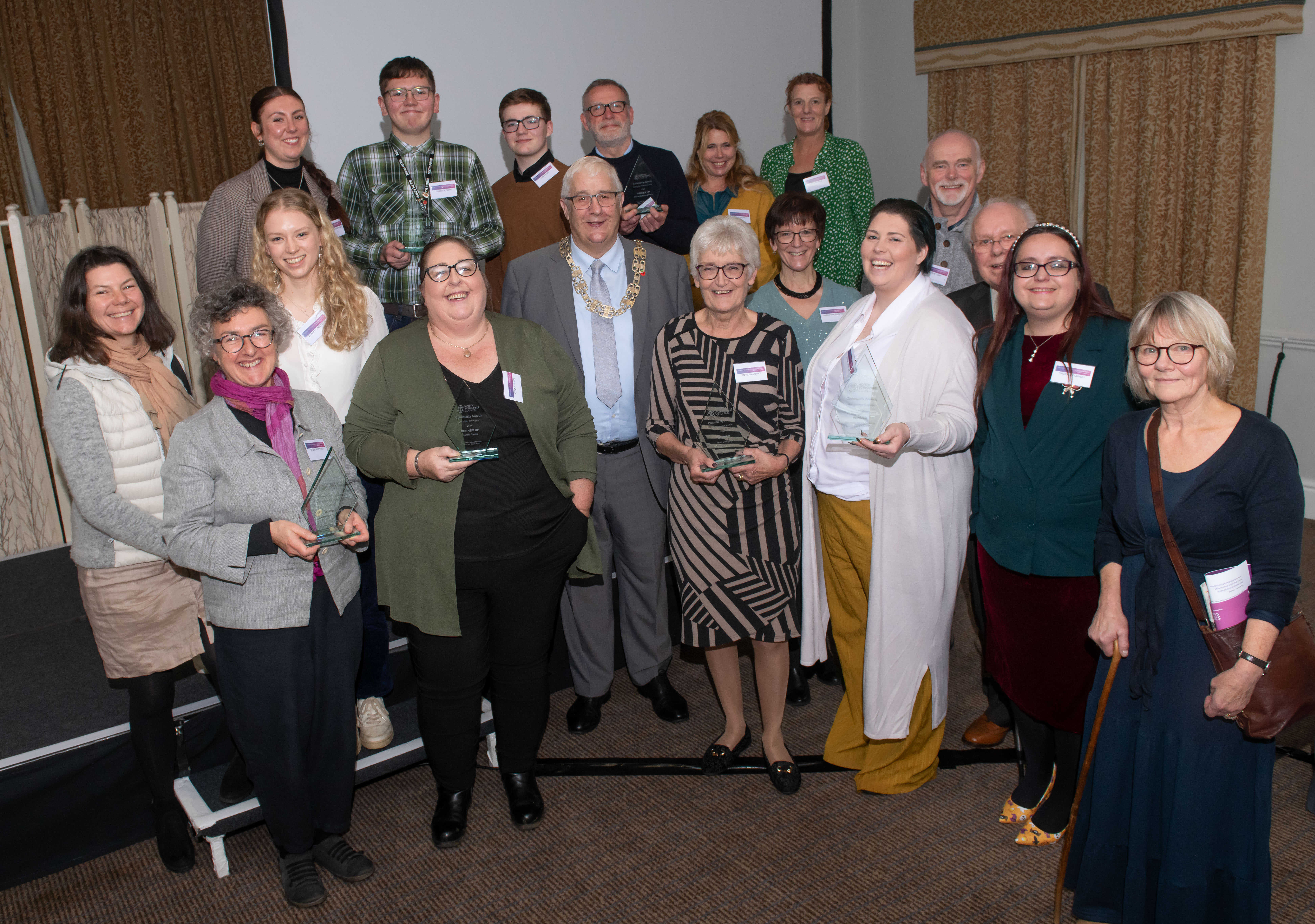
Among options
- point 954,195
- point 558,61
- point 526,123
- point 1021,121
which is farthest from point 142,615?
point 1021,121

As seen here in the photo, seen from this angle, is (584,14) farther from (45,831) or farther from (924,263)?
(45,831)

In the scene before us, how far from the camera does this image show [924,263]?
2514mm

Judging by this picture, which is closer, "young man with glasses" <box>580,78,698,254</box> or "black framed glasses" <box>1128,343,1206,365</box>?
"black framed glasses" <box>1128,343,1206,365</box>

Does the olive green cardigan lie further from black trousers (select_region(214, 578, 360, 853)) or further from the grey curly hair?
the grey curly hair

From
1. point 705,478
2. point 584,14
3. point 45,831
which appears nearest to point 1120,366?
point 705,478

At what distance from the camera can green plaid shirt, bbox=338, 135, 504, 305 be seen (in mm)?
3287

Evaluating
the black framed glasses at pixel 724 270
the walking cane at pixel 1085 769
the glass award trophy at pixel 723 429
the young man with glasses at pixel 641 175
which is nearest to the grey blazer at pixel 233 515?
the glass award trophy at pixel 723 429

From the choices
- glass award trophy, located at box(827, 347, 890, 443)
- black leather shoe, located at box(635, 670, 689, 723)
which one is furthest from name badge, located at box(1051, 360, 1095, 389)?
black leather shoe, located at box(635, 670, 689, 723)

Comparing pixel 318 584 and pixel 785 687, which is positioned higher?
pixel 318 584

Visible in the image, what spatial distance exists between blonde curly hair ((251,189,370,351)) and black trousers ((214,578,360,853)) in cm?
78

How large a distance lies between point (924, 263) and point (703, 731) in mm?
1706

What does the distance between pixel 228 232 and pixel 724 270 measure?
163 centimetres

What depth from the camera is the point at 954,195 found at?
334 centimetres

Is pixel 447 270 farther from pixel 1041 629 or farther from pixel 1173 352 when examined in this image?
pixel 1041 629
